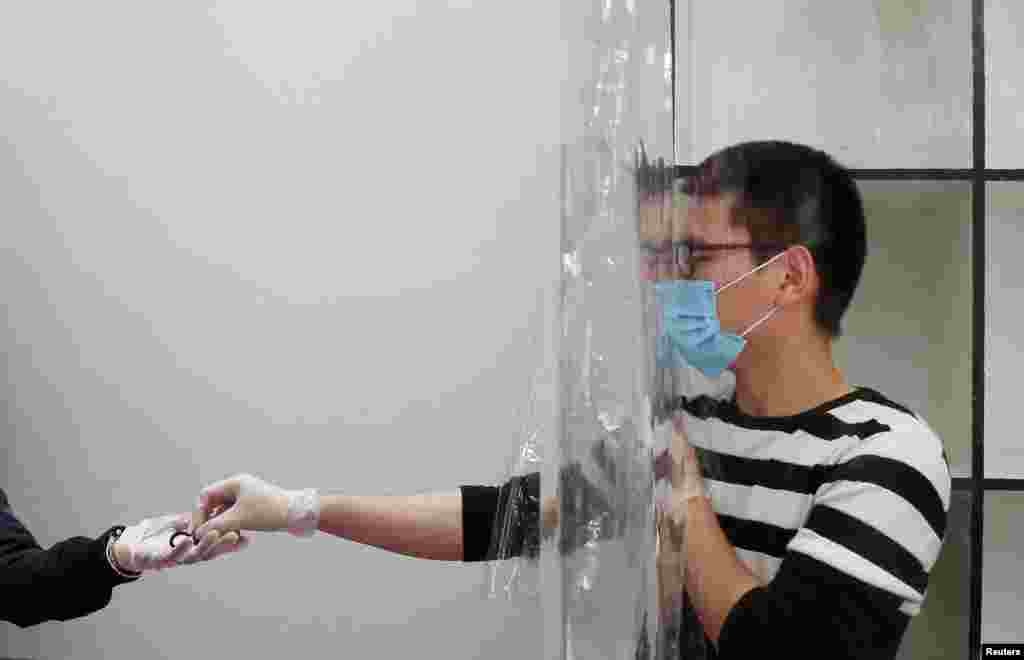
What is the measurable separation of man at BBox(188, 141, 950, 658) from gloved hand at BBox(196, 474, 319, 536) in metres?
0.46

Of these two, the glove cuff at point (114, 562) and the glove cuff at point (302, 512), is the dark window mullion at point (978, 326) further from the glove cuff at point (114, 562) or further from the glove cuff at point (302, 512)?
the glove cuff at point (114, 562)

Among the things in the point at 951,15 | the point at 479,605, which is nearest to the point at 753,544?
the point at 951,15

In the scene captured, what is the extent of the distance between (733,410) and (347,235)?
2.74ft

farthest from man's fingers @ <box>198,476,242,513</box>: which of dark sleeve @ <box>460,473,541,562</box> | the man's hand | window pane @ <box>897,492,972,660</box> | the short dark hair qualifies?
window pane @ <box>897,492,972,660</box>

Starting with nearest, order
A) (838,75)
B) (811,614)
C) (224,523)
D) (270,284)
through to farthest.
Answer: (811,614)
(838,75)
(224,523)
(270,284)

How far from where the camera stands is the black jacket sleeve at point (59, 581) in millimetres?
1115

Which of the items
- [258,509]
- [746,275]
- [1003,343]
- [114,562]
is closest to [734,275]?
[746,275]

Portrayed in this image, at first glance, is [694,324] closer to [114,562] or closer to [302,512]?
[302,512]

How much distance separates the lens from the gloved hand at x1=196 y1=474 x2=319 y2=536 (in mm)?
1031

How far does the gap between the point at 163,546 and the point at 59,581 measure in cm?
17

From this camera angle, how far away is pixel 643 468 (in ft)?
2.64

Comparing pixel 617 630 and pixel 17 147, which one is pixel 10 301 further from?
pixel 617 630

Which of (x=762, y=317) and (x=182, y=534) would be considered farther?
(x=182, y=534)

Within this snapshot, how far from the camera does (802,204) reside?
833mm
